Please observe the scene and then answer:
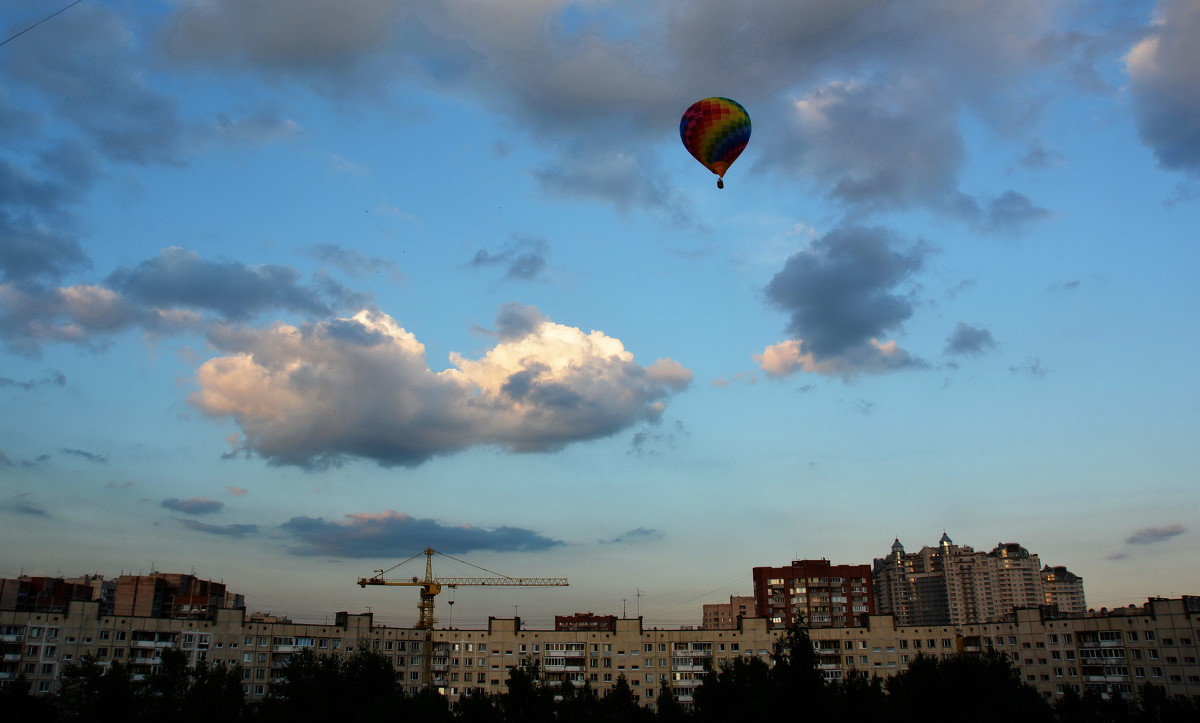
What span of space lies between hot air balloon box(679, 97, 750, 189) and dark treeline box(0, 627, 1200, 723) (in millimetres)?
39319

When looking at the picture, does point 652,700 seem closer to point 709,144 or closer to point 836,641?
point 836,641

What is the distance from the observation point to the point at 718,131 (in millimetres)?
71625

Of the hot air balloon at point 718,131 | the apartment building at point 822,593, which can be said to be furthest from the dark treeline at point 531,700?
the apartment building at point 822,593

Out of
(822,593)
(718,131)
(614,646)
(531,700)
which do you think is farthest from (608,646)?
(718,131)

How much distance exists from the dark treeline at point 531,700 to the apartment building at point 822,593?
292 ft

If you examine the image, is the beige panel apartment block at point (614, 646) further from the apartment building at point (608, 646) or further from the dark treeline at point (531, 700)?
the dark treeline at point (531, 700)

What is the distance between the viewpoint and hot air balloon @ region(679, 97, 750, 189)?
71625mm

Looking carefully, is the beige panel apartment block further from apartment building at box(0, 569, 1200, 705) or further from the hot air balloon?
the hot air balloon

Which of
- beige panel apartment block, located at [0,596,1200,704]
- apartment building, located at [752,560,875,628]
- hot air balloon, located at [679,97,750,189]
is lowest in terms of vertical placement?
beige panel apartment block, located at [0,596,1200,704]

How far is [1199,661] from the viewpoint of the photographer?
94.3 m

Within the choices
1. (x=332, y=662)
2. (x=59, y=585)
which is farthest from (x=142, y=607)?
(x=332, y=662)

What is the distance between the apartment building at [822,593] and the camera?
173m

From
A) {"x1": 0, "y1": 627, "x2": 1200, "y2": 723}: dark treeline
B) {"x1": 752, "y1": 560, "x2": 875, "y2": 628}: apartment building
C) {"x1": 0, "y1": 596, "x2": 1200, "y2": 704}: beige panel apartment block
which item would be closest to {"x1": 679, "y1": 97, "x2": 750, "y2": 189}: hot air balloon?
{"x1": 0, "y1": 627, "x2": 1200, "y2": 723}: dark treeline

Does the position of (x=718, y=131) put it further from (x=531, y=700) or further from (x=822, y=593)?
(x=822, y=593)
